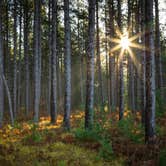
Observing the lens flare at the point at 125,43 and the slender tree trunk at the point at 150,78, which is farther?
the lens flare at the point at 125,43

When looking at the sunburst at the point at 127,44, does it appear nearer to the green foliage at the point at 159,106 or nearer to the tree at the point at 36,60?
the tree at the point at 36,60

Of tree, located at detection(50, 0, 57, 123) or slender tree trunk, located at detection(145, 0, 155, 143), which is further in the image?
tree, located at detection(50, 0, 57, 123)

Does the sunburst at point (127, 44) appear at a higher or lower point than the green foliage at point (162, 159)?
higher

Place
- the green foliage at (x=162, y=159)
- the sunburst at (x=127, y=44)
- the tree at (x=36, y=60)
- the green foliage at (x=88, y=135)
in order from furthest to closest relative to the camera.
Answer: the sunburst at (x=127, y=44) < the tree at (x=36, y=60) < the green foliage at (x=88, y=135) < the green foliage at (x=162, y=159)

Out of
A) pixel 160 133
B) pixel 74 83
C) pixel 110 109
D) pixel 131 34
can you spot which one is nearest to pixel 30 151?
pixel 160 133

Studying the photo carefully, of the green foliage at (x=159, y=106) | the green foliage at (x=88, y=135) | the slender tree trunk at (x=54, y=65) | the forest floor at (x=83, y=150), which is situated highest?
the slender tree trunk at (x=54, y=65)

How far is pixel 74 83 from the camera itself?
139ft

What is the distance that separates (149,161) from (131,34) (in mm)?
18865

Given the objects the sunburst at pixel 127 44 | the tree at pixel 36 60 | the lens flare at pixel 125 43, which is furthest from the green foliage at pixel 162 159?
the lens flare at pixel 125 43

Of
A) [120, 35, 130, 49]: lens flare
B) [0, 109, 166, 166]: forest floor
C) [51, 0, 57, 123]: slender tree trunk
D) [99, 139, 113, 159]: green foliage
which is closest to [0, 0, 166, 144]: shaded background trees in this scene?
[51, 0, 57, 123]: slender tree trunk

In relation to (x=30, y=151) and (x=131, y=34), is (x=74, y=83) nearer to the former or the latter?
(x=131, y=34)

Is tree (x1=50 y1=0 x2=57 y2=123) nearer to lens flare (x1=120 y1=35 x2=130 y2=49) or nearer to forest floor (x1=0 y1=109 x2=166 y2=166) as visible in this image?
forest floor (x1=0 y1=109 x2=166 y2=166)

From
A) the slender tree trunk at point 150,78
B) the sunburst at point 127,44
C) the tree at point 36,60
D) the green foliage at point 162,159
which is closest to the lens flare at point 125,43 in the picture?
the sunburst at point 127,44

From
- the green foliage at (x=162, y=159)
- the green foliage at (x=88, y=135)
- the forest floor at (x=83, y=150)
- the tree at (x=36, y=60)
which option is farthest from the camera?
the tree at (x=36, y=60)
